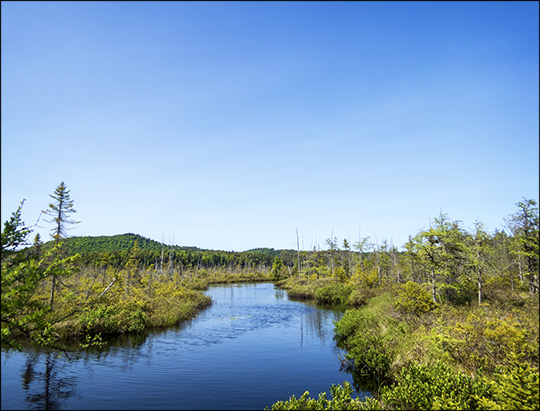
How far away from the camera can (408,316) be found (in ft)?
65.8

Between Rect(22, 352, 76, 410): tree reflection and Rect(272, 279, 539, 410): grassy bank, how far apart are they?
9.65 m

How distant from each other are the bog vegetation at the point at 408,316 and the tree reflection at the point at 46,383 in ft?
4.69

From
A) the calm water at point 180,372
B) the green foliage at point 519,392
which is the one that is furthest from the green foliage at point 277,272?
the green foliage at point 519,392

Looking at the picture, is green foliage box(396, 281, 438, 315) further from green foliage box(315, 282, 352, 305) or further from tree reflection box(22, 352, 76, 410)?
tree reflection box(22, 352, 76, 410)

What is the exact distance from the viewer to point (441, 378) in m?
9.38

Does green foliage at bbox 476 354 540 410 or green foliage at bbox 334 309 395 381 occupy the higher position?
green foliage at bbox 476 354 540 410

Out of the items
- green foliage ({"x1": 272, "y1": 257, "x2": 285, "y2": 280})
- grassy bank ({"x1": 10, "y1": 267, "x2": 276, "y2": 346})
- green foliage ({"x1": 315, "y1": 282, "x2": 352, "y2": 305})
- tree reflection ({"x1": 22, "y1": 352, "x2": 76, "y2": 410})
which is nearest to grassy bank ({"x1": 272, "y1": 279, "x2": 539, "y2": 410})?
tree reflection ({"x1": 22, "y1": 352, "x2": 76, "y2": 410})

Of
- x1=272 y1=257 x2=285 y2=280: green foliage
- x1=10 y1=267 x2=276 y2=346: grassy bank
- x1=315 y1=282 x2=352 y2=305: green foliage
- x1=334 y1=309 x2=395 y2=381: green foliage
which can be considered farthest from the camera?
x1=272 y1=257 x2=285 y2=280: green foliage

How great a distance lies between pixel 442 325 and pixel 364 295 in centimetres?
2482

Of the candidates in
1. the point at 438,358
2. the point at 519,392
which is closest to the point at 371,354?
the point at 438,358

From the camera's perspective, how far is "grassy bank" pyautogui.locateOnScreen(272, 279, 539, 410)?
7.86 meters

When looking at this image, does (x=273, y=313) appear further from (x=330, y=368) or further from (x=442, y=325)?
(x=442, y=325)

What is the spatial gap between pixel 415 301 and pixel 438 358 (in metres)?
9.65

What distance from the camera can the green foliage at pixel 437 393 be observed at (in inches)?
317
